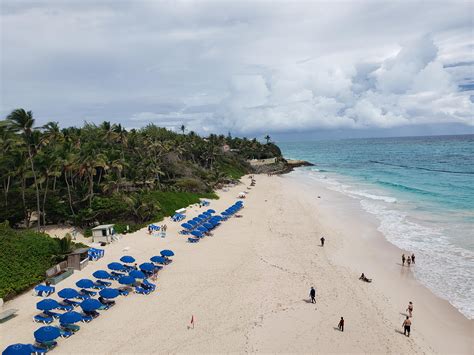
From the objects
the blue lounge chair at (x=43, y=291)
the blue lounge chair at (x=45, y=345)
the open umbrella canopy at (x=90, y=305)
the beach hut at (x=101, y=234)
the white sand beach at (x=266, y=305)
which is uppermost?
the beach hut at (x=101, y=234)

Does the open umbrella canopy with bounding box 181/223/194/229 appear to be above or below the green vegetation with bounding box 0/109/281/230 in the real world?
below

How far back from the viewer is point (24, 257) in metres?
22.7

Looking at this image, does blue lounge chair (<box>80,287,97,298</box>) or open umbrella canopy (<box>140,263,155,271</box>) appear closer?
blue lounge chair (<box>80,287,97,298</box>)

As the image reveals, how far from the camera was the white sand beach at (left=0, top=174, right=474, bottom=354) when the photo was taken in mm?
16422

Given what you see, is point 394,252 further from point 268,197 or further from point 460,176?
point 460,176

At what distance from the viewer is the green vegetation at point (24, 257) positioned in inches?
822

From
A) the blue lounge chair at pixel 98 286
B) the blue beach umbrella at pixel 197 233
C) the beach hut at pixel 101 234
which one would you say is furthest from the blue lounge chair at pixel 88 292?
the blue beach umbrella at pixel 197 233

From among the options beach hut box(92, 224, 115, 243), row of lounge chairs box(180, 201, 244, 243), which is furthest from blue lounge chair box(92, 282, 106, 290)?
row of lounge chairs box(180, 201, 244, 243)

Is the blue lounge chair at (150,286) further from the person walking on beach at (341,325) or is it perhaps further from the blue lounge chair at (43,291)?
the person walking on beach at (341,325)

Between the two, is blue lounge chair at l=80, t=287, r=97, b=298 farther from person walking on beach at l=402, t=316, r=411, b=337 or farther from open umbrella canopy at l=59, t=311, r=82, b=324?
person walking on beach at l=402, t=316, r=411, b=337

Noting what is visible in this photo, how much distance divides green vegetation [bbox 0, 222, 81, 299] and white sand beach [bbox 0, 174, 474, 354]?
4.30 feet

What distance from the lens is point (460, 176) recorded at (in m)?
74.4

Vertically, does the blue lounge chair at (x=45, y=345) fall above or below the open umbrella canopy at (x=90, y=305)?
below

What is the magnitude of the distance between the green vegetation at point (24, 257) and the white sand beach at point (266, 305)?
4.30 ft
